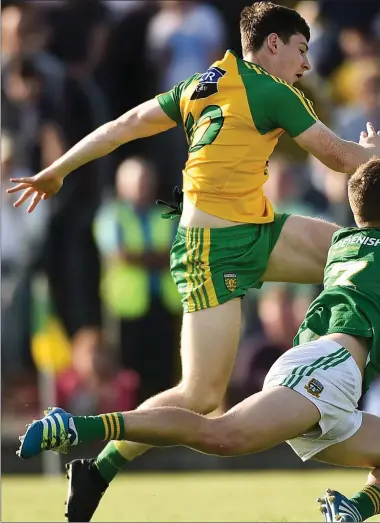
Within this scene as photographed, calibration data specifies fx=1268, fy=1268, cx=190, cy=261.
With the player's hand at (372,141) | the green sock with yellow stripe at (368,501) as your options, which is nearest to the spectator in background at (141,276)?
the player's hand at (372,141)

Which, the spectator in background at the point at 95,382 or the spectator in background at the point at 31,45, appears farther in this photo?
the spectator in background at the point at 31,45

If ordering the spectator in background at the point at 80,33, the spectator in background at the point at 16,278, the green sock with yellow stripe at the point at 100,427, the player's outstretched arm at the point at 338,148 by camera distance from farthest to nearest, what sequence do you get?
the spectator in background at the point at 80,33, the spectator in background at the point at 16,278, the player's outstretched arm at the point at 338,148, the green sock with yellow stripe at the point at 100,427

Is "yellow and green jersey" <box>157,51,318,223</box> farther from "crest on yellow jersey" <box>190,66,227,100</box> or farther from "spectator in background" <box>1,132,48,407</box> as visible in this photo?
"spectator in background" <box>1,132,48,407</box>

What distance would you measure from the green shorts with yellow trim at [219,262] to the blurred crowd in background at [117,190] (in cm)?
437

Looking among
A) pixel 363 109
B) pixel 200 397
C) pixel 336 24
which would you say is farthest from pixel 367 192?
pixel 336 24

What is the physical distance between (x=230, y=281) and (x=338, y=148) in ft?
3.00

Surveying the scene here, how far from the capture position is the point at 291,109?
20.7 ft

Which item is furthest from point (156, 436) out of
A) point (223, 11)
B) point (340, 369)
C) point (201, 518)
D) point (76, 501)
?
point (223, 11)

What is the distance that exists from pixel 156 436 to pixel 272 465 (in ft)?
19.0

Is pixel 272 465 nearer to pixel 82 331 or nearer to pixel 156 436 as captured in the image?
pixel 82 331

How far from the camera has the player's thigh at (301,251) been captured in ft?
21.9

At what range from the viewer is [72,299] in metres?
11.6

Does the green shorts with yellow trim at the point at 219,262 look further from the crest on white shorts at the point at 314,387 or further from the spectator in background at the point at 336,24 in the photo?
the spectator in background at the point at 336,24

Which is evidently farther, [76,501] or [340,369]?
[76,501]
